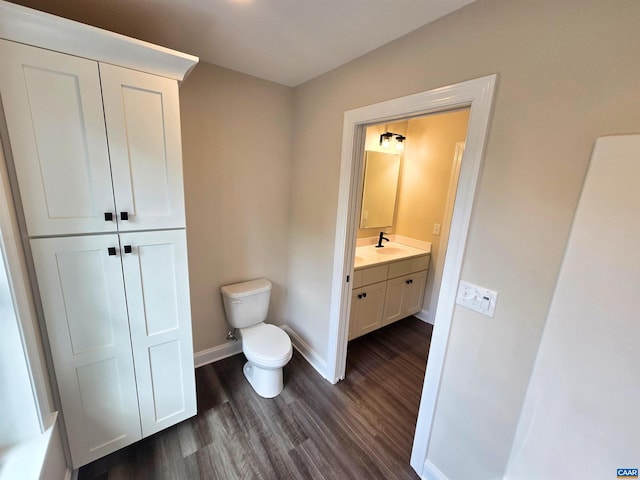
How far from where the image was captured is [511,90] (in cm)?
99

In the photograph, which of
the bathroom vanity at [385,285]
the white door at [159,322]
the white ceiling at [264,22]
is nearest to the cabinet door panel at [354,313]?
the bathroom vanity at [385,285]

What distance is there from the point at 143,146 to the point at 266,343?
4.79ft

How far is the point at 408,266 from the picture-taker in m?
2.70

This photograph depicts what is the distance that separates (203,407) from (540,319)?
6.71 ft

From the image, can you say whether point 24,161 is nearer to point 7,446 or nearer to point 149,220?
point 149,220

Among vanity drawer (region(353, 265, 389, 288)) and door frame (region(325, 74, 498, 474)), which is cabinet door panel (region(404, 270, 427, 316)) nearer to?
vanity drawer (region(353, 265, 389, 288))

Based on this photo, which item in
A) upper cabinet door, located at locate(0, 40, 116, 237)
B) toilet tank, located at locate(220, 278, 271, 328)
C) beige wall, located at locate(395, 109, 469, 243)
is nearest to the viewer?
upper cabinet door, located at locate(0, 40, 116, 237)

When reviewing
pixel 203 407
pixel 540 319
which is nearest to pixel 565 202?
pixel 540 319

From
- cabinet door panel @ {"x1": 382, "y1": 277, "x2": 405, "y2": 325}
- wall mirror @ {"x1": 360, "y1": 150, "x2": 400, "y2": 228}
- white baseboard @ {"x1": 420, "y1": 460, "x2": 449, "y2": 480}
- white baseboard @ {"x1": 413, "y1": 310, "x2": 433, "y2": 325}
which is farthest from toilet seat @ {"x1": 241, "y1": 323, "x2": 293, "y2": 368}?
white baseboard @ {"x1": 413, "y1": 310, "x2": 433, "y2": 325}

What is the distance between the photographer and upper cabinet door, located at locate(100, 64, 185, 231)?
1144 millimetres

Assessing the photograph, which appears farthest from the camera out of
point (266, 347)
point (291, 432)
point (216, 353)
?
point (216, 353)

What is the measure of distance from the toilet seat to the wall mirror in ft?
4.86

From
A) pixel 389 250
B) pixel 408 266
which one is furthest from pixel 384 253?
pixel 408 266

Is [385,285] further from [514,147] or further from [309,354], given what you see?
[514,147]
